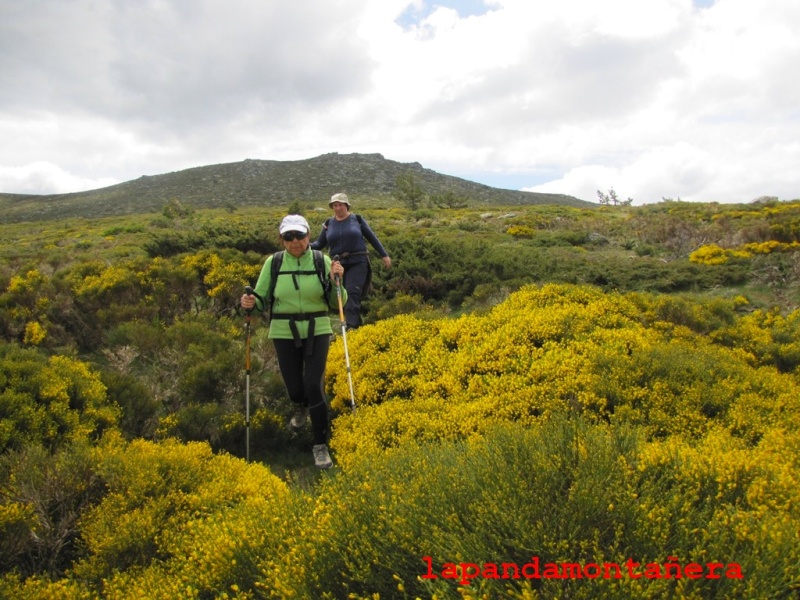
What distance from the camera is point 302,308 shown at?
461cm

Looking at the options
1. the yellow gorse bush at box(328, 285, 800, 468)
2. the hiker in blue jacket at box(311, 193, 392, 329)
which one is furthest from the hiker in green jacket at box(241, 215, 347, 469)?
the hiker in blue jacket at box(311, 193, 392, 329)

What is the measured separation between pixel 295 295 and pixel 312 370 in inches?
30.4

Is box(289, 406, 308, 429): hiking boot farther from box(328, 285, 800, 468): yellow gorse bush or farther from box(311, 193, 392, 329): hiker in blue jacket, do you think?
box(311, 193, 392, 329): hiker in blue jacket

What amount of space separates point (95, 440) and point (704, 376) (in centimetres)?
587

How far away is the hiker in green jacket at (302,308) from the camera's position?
4578mm

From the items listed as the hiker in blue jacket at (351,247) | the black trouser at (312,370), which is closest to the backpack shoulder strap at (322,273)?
the black trouser at (312,370)

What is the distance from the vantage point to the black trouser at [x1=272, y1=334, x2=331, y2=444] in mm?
4586

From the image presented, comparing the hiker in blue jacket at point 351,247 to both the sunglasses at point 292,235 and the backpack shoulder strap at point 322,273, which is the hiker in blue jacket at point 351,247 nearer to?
the backpack shoulder strap at point 322,273

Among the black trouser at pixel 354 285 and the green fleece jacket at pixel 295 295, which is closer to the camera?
the green fleece jacket at pixel 295 295

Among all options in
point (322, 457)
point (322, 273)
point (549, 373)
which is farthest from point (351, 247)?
point (549, 373)

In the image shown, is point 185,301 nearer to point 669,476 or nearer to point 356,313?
point 356,313

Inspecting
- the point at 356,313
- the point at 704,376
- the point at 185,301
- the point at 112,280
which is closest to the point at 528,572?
the point at 704,376

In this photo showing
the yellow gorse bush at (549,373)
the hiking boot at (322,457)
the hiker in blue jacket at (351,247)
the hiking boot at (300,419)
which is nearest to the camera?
the yellow gorse bush at (549,373)

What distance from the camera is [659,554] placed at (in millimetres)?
2037
